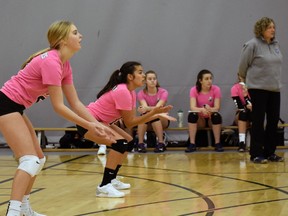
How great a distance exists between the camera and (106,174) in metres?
6.18

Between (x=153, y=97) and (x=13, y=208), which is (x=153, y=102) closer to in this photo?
(x=153, y=97)

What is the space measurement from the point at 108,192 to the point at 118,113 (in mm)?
893

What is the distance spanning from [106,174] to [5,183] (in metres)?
1.56

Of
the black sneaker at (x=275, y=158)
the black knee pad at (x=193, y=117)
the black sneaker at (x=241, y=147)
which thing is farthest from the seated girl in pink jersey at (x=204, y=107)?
the black sneaker at (x=275, y=158)

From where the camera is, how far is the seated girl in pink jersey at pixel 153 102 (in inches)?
408

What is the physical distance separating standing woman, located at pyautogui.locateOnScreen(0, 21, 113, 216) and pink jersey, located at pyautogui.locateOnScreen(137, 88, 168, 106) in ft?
20.0

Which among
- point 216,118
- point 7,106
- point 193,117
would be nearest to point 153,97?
point 193,117

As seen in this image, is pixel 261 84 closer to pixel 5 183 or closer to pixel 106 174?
pixel 106 174

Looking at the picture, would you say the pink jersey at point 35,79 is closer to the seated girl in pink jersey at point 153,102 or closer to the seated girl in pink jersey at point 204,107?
the seated girl in pink jersey at point 153,102

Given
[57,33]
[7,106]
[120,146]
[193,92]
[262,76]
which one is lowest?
A: [120,146]

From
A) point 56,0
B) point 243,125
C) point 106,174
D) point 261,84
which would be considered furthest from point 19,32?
point 106,174

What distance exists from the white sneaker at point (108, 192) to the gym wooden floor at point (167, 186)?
0.08 metres

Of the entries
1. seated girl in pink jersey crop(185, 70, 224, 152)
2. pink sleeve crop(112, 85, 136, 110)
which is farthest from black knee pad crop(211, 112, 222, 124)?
pink sleeve crop(112, 85, 136, 110)

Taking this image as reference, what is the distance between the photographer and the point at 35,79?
14.7ft
